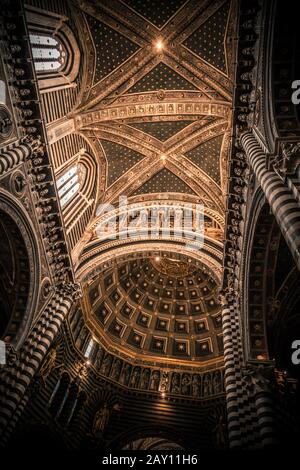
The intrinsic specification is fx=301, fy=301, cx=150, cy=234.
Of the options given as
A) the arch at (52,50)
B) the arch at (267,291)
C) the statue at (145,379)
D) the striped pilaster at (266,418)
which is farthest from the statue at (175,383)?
the arch at (52,50)

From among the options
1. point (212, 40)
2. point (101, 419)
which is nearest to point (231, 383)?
point (101, 419)

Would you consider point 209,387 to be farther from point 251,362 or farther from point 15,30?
point 15,30

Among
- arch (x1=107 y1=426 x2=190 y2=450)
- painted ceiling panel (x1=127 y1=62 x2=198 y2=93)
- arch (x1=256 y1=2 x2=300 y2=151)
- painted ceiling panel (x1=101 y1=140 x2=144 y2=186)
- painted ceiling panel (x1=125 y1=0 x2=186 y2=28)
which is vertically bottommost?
arch (x1=107 y1=426 x2=190 y2=450)

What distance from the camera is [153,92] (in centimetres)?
1853

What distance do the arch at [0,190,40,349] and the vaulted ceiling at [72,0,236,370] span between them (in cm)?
426

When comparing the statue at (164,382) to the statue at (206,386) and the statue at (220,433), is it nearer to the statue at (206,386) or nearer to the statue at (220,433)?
the statue at (206,386)

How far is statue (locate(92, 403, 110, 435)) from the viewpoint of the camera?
17.7 m

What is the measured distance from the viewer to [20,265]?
43.7ft

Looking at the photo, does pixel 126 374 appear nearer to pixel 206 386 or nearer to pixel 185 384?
pixel 185 384

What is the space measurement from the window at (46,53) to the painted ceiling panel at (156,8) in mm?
4667

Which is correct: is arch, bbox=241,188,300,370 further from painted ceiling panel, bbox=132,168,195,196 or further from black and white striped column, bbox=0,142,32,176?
painted ceiling panel, bbox=132,168,195,196

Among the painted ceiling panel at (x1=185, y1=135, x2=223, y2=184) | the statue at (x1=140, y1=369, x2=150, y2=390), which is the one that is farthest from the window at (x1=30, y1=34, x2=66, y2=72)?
the statue at (x1=140, y1=369, x2=150, y2=390)

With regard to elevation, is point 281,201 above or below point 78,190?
below

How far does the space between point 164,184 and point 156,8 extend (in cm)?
996
